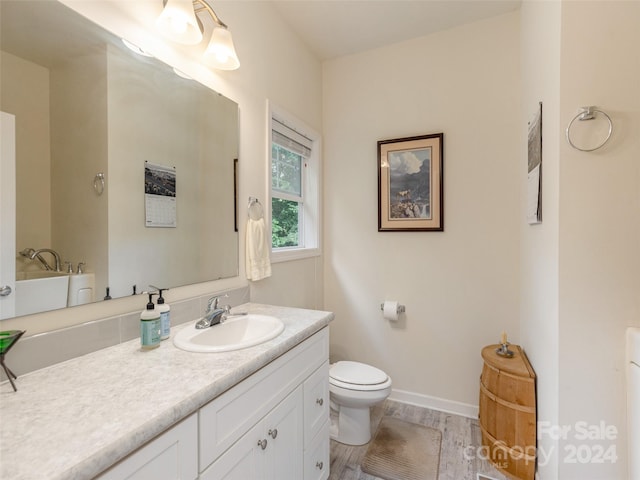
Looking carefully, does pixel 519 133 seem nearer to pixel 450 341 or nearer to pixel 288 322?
pixel 450 341

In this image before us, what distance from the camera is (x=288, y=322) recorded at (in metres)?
1.35

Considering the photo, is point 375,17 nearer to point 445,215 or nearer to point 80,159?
point 445,215

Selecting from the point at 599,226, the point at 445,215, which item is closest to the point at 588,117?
the point at 599,226

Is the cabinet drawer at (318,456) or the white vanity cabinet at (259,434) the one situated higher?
the white vanity cabinet at (259,434)

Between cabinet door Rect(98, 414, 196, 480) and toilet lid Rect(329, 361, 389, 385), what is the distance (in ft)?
3.92

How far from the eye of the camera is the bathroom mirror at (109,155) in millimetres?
887

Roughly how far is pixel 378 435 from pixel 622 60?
2220mm

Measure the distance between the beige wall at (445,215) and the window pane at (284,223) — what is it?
32 cm

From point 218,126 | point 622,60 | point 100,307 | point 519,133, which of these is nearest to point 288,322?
point 100,307

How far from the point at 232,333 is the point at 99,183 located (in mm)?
788

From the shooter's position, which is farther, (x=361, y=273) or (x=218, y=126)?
(x=361, y=273)

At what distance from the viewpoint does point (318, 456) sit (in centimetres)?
142

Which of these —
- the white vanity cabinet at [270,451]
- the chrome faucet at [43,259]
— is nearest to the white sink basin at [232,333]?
the white vanity cabinet at [270,451]

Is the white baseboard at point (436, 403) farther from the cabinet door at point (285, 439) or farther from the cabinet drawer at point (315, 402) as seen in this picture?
the cabinet door at point (285, 439)
